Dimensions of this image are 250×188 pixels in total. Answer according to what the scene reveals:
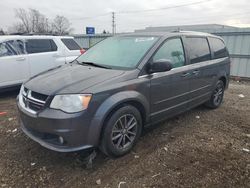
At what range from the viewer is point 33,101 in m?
2.99

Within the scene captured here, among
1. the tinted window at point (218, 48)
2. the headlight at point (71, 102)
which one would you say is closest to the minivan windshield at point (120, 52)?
the headlight at point (71, 102)

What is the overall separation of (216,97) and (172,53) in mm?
2095

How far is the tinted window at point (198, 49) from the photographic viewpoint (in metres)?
4.32

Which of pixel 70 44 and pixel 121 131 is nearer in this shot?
pixel 121 131

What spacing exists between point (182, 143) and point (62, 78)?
6.89 feet

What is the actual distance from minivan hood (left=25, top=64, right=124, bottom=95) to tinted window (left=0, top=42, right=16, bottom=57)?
128 inches

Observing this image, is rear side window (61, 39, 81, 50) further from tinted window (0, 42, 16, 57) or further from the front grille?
the front grille

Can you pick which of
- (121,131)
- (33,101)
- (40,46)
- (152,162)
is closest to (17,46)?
(40,46)

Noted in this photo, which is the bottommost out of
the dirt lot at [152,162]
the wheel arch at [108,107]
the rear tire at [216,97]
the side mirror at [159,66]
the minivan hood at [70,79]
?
the dirt lot at [152,162]

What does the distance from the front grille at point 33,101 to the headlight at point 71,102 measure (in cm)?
18

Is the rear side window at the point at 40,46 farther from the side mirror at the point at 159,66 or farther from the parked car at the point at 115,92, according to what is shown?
the side mirror at the point at 159,66

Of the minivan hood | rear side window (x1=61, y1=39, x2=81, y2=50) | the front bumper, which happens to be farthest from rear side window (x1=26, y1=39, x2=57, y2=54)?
the front bumper

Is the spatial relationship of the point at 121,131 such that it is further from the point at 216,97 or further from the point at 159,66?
the point at 216,97

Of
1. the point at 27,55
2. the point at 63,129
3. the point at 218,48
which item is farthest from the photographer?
the point at 27,55
